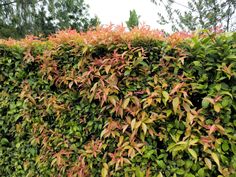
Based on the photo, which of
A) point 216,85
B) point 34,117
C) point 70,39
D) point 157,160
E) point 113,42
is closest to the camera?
point 216,85

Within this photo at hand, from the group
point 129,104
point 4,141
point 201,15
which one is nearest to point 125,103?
point 129,104

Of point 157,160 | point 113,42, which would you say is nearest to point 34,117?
point 113,42

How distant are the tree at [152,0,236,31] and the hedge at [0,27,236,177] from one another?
2999 mm

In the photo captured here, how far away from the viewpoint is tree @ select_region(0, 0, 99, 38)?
28.2ft

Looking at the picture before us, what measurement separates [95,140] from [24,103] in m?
0.88

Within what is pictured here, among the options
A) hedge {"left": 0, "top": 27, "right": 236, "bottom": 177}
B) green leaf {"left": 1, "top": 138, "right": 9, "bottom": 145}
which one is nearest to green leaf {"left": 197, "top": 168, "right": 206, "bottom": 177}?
hedge {"left": 0, "top": 27, "right": 236, "bottom": 177}

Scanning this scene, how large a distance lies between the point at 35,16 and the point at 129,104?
7.52 meters

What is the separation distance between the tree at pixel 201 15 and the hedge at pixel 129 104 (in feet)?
9.84

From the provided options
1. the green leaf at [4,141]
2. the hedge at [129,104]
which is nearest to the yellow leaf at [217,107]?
the hedge at [129,104]

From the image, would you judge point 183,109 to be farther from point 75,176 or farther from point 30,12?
point 30,12

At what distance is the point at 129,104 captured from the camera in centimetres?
222

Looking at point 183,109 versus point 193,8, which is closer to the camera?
point 183,109

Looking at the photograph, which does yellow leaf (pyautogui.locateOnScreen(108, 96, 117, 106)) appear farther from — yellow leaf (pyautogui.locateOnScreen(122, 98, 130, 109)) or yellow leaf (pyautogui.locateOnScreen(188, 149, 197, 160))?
yellow leaf (pyautogui.locateOnScreen(188, 149, 197, 160))

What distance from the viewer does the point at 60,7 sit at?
8.90m
